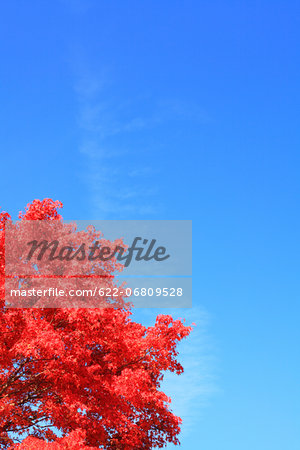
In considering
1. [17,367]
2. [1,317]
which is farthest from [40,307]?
[17,367]

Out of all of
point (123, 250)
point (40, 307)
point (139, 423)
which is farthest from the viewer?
point (139, 423)

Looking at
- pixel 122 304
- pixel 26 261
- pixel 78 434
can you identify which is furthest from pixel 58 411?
pixel 26 261

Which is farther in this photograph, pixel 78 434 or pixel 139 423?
pixel 139 423

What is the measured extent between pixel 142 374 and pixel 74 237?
19.7ft

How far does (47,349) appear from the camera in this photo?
1628 centimetres

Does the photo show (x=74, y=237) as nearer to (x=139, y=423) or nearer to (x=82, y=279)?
(x=82, y=279)

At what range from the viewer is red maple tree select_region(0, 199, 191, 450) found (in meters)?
17.0

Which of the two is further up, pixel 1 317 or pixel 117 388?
pixel 1 317

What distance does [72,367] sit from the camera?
57.4 feet

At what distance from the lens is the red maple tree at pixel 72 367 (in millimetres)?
17000

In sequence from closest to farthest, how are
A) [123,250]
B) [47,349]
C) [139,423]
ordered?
[47,349], [123,250], [139,423]

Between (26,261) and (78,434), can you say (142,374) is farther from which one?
(26,261)

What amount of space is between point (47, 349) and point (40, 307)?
5.64ft

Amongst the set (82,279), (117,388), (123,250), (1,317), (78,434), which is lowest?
(78,434)
